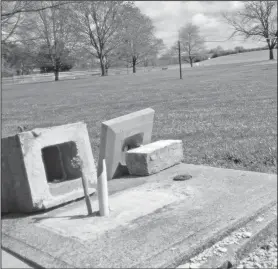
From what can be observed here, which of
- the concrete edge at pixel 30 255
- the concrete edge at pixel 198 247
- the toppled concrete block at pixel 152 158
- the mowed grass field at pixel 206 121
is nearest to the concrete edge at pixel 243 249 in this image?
the concrete edge at pixel 198 247

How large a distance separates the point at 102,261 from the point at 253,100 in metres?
8.86

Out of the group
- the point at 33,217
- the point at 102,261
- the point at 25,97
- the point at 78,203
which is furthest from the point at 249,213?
the point at 25,97

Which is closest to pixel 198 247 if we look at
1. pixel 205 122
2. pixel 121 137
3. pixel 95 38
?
pixel 95 38

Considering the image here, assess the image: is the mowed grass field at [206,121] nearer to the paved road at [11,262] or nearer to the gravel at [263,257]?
the paved road at [11,262]

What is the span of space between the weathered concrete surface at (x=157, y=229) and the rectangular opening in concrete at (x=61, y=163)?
1.69 ft

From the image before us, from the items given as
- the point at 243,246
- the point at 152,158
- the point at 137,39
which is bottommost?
the point at 243,246

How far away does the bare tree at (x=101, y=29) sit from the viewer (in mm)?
2244

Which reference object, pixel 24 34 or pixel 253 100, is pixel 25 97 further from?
pixel 24 34

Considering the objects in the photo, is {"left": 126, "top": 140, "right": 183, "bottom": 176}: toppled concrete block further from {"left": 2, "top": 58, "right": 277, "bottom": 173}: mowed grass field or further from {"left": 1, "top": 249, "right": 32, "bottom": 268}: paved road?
{"left": 1, "top": 249, "right": 32, "bottom": 268}: paved road

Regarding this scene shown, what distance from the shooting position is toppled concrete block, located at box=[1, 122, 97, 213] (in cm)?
342

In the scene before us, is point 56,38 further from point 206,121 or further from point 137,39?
point 206,121

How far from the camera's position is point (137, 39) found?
2.24m

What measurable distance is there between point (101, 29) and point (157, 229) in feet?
4.64

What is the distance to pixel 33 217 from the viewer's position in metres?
3.37
